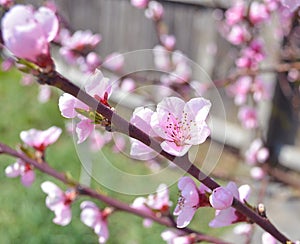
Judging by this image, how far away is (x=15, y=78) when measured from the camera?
5895 millimetres

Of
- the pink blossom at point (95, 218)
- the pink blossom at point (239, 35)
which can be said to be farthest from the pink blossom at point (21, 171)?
the pink blossom at point (239, 35)

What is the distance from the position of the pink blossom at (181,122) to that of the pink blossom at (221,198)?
0.08 m

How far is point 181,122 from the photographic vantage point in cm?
84

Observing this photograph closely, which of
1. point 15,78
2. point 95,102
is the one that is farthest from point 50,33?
point 15,78

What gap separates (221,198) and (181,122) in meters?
0.13

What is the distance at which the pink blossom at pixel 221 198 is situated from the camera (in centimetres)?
82

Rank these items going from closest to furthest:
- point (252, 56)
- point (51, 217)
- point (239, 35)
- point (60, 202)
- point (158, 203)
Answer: point (158, 203), point (60, 202), point (252, 56), point (239, 35), point (51, 217)

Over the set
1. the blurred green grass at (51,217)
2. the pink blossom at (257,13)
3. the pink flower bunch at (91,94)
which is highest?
the pink flower bunch at (91,94)

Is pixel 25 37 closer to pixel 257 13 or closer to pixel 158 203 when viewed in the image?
pixel 158 203

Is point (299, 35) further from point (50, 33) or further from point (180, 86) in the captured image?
point (50, 33)

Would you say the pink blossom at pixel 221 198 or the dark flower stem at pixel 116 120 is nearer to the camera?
the dark flower stem at pixel 116 120

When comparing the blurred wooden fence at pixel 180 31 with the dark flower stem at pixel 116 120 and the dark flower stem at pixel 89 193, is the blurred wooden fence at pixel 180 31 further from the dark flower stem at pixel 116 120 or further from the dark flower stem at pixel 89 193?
the dark flower stem at pixel 116 120

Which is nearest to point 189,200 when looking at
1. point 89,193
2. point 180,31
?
point 89,193

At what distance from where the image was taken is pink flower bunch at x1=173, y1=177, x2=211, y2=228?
0.87 metres
